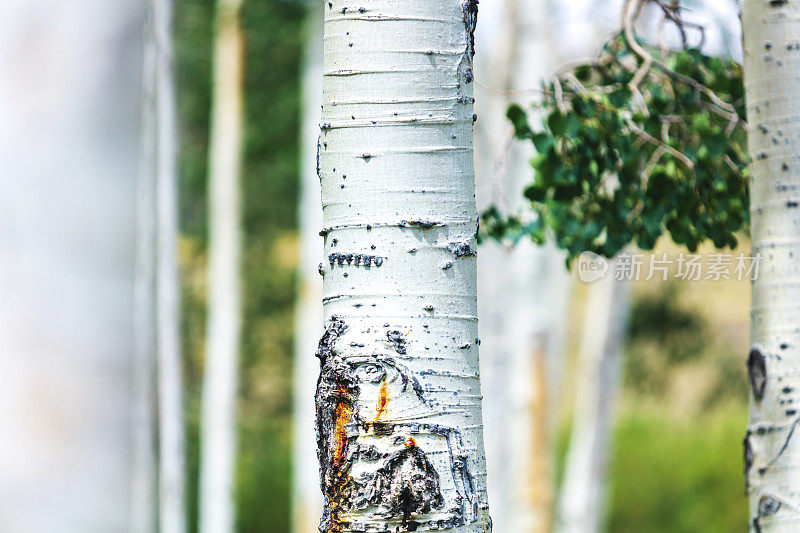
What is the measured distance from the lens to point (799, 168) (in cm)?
210

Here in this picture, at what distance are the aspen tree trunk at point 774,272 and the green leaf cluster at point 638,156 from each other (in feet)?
0.91

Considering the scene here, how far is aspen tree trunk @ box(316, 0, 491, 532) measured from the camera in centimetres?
138

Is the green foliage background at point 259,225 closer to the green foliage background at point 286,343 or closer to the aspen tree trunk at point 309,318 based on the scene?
the green foliage background at point 286,343

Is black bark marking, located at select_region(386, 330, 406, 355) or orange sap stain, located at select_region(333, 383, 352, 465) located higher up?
black bark marking, located at select_region(386, 330, 406, 355)

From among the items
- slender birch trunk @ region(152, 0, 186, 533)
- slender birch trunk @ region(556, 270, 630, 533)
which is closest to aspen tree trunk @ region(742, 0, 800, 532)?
slender birch trunk @ region(152, 0, 186, 533)

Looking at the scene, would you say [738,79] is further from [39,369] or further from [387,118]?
[39,369]

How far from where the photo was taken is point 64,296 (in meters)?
1.43

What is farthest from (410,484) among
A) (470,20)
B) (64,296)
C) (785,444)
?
(785,444)

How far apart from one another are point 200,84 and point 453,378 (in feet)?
39.4

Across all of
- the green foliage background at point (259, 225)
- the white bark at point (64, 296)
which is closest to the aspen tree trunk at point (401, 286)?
the white bark at point (64, 296)

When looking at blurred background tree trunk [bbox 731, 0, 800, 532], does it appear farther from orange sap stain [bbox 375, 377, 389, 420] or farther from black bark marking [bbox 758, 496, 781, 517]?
orange sap stain [bbox 375, 377, 389, 420]

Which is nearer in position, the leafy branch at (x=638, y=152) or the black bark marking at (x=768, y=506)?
the black bark marking at (x=768, y=506)

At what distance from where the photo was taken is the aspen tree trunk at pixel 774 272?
6.80ft

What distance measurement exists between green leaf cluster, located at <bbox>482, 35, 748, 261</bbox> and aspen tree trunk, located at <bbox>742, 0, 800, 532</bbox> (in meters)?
0.28
